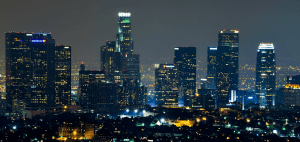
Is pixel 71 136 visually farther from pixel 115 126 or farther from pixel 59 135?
pixel 115 126

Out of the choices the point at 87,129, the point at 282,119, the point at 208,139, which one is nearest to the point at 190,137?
the point at 208,139

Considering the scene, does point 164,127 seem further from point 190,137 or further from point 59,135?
point 59,135

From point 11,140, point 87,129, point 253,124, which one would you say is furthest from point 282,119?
point 11,140

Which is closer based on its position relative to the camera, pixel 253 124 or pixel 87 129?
pixel 87 129

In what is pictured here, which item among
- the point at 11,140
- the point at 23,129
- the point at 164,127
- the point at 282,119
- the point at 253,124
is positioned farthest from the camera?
the point at 282,119

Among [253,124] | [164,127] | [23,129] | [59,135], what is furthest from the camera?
[253,124]

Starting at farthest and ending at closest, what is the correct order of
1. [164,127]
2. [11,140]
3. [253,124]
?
[253,124] < [164,127] < [11,140]

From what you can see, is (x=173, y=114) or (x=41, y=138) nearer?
(x=41, y=138)

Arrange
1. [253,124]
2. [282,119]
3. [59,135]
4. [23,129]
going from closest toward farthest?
[59,135], [23,129], [253,124], [282,119]
